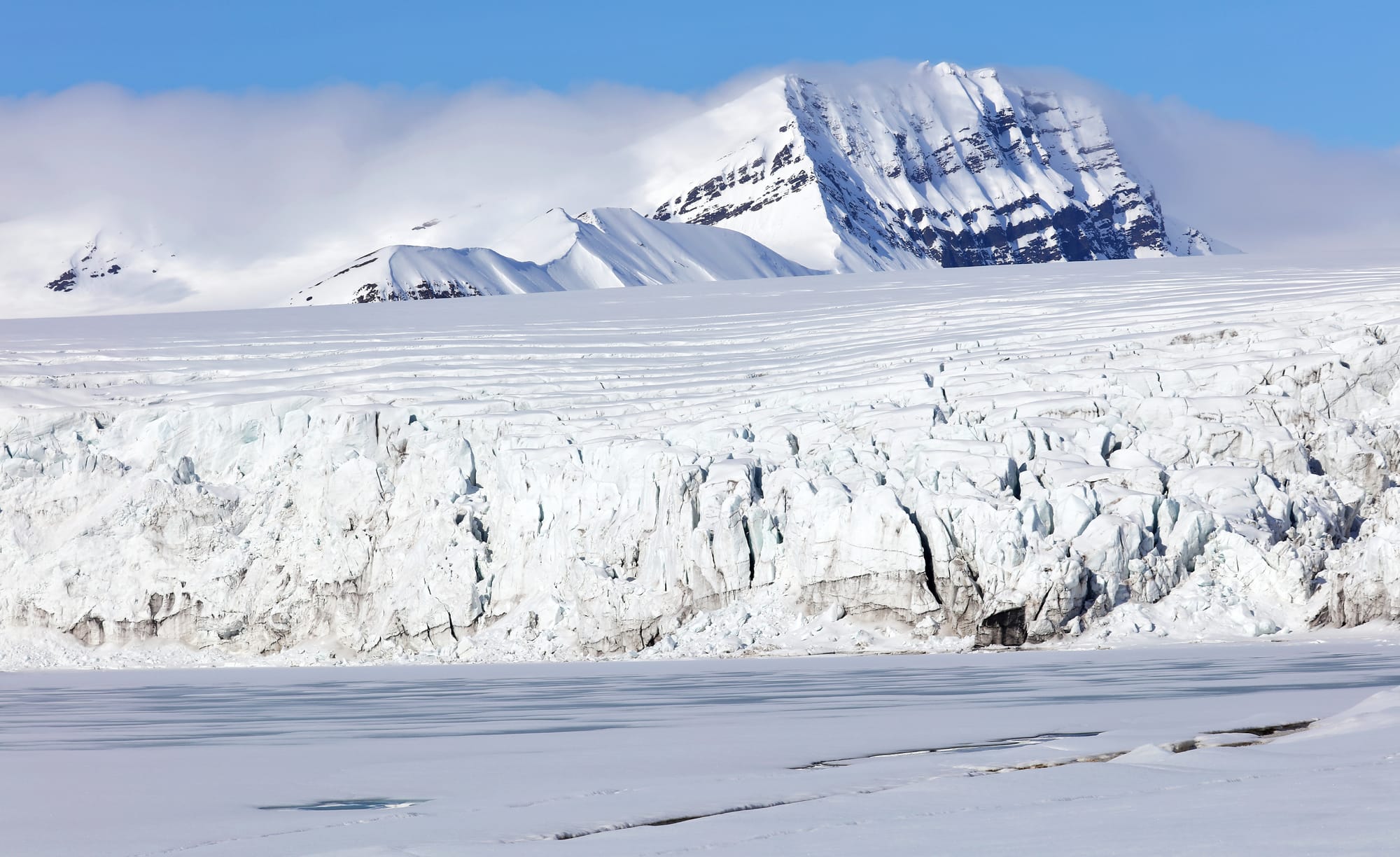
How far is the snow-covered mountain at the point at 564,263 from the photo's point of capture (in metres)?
122

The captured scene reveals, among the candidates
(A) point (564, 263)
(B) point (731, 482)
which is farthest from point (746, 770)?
(A) point (564, 263)

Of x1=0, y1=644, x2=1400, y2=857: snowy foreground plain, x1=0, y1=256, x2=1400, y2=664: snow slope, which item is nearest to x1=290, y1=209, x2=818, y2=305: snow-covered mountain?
x1=0, y1=256, x2=1400, y2=664: snow slope

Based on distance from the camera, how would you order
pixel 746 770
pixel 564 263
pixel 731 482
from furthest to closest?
pixel 564 263 < pixel 731 482 < pixel 746 770

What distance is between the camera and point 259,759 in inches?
376

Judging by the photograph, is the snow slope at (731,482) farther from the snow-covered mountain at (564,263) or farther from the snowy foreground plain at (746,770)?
the snow-covered mountain at (564,263)

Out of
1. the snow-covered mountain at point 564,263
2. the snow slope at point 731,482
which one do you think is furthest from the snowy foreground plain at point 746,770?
the snow-covered mountain at point 564,263

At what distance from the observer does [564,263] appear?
138625 mm

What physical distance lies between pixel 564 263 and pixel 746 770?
132 meters

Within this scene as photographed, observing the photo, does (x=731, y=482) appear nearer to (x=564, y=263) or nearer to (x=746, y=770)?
(x=746, y=770)

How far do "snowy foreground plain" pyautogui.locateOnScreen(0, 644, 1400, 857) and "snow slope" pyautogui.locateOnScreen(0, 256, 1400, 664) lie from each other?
7976 millimetres

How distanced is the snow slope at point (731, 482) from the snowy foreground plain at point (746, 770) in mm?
7976

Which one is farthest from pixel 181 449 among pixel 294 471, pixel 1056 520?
pixel 1056 520

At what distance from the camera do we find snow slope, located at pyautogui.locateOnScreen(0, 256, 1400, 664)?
2383 centimetres

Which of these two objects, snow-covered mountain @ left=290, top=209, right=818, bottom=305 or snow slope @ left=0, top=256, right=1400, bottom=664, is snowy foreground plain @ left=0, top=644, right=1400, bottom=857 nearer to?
snow slope @ left=0, top=256, right=1400, bottom=664
